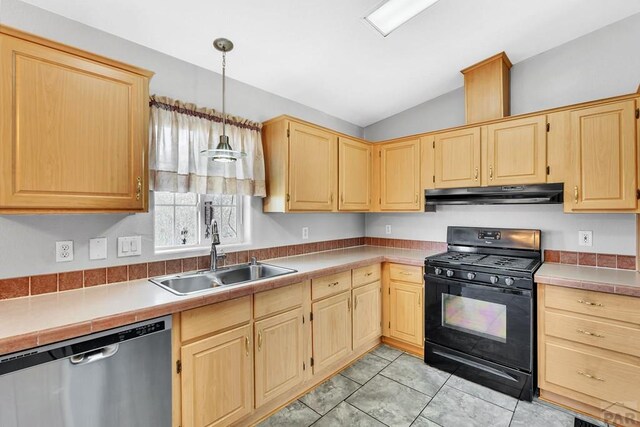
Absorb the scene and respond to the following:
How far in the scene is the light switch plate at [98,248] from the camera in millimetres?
1766

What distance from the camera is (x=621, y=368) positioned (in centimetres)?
188

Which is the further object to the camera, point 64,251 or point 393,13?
point 393,13

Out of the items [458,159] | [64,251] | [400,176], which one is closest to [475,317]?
[458,159]

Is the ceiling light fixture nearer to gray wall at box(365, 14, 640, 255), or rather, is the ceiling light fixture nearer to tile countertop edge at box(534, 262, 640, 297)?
gray wall at box(365, 14, 640, 255)

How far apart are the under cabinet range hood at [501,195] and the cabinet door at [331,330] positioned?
4.40ft

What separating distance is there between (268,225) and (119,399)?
1.64m

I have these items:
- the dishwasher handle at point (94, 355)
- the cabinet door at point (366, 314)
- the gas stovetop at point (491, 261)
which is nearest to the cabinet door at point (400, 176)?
the gas stovetop at point (491, 261)

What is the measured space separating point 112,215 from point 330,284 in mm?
1624

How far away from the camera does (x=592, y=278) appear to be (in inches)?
80.4

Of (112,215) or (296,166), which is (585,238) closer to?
(296,166)

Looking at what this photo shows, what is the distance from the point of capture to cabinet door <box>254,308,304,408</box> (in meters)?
1.93

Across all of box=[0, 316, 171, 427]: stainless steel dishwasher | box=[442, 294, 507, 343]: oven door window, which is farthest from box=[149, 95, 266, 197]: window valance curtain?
box=[442, 294, 507, 343]: oven door window

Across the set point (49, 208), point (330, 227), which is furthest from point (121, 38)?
point (330, 227)

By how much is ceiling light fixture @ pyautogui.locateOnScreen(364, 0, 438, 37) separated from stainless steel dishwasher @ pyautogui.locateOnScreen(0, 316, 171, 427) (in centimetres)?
227
